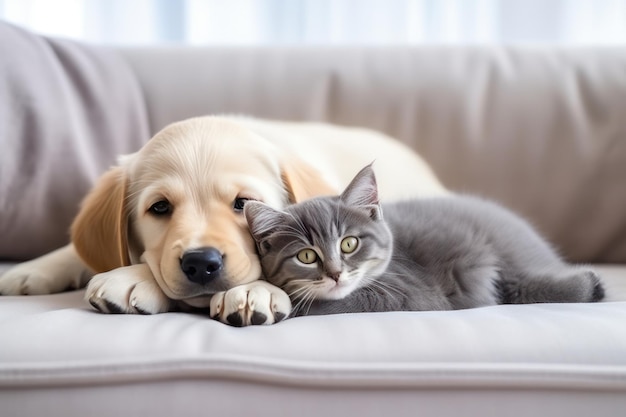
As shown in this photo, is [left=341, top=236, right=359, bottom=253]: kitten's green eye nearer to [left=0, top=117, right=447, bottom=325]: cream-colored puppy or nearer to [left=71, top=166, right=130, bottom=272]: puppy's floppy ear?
[left=0, top=117, right=447, bottom=325]: cream-colored puppy

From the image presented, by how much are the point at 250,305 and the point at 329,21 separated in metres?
2.10

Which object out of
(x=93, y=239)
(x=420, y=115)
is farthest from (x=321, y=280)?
(x=420, y=115)

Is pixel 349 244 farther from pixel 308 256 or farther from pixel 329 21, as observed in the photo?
pixel 329 21

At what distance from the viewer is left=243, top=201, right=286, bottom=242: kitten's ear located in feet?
4.00

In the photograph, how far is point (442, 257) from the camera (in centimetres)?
136

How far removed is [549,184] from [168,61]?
1.40m

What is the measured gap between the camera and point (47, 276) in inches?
59.1

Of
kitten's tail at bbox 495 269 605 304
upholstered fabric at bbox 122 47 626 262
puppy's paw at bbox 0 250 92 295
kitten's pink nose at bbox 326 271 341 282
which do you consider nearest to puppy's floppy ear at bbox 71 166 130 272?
puppy's paw at bbox 0 250 92 295

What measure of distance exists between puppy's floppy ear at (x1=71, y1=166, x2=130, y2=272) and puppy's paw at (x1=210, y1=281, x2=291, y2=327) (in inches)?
13.7

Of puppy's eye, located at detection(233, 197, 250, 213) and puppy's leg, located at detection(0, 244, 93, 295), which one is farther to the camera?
puppy's leg, located at detection(0, 244, 93, 295)

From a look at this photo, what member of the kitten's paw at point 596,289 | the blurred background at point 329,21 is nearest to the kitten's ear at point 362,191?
the kitten's paw at point 596,289

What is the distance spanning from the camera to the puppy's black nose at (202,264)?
114 centimetres

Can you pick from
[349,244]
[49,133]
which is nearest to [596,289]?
[349,244]

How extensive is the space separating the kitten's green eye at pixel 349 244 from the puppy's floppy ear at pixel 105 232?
51 centimetres
